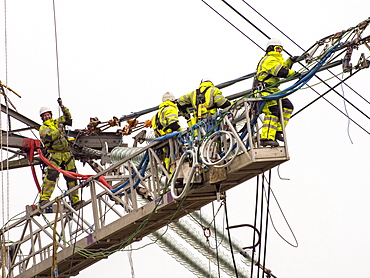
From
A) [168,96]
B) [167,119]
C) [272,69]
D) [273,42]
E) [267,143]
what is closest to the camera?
[267,143]

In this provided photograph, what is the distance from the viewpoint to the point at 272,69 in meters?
24.0

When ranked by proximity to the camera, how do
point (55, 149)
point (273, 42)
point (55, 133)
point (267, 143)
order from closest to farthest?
point (267, 143), point (273, 42), point (55, 133), point (55, 149)

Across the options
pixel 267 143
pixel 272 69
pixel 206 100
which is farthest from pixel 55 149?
pixel 267 143

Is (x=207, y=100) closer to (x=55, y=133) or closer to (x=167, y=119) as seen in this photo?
(x=167, y=119)

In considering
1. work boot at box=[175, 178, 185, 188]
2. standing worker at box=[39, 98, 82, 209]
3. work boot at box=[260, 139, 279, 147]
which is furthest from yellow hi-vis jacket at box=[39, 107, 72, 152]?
work boot at box=[260, 139, 279, 147]

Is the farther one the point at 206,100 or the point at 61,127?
the point at 61,127

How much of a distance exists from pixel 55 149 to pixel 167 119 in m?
4.58

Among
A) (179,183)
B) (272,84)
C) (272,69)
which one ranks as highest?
(272,69)

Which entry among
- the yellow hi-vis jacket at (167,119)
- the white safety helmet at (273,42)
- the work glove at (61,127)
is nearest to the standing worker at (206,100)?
the yellow hi-vis jacket at (167,119)

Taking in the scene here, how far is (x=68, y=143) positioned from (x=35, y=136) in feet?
3.05

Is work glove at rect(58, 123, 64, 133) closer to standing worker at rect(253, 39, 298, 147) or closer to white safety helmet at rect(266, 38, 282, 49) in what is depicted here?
standing worker at rect(253, 39, 298, 147)

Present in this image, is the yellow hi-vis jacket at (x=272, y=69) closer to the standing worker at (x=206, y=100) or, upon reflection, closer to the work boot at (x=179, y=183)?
the standing worker at (x=206, y=100)

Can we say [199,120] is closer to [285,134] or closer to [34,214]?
[285,134]

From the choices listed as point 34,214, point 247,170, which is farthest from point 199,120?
point 34,214
